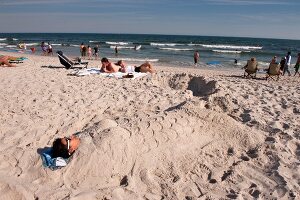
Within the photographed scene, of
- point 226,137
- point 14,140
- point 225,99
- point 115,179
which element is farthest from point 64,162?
point 225,99

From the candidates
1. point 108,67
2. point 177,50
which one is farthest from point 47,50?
point 177,50

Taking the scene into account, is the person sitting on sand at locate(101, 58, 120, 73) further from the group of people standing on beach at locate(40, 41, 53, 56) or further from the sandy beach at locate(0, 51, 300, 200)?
the group of people standing on beach at locate(40, 41, 53, 56)

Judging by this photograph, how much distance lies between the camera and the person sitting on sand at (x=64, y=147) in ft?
→ 15.9

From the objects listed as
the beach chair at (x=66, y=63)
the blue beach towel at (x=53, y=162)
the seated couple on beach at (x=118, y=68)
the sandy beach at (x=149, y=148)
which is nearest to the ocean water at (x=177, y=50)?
the seated couple on beach at (x=118, y=68)

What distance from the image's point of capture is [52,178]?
4.57 metres

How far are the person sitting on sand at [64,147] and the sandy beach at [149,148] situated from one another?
14 cm

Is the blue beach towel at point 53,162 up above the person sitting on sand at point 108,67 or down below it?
below

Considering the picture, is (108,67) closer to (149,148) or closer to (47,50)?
(149,148)

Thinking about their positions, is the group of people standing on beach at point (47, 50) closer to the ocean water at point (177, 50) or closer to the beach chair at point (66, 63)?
the ocean water at point (177, 50)

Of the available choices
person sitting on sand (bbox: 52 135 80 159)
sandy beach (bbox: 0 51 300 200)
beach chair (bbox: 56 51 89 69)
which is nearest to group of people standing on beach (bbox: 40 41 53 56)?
beach chair (bbox: 56 51 89 69)

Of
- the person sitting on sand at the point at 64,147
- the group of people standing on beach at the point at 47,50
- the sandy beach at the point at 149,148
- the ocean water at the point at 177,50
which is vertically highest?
the person sitting on sand at the point at 64,147

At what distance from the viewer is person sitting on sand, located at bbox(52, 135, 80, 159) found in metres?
4.86

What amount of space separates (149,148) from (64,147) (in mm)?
1432

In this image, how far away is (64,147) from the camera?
4.86 m
